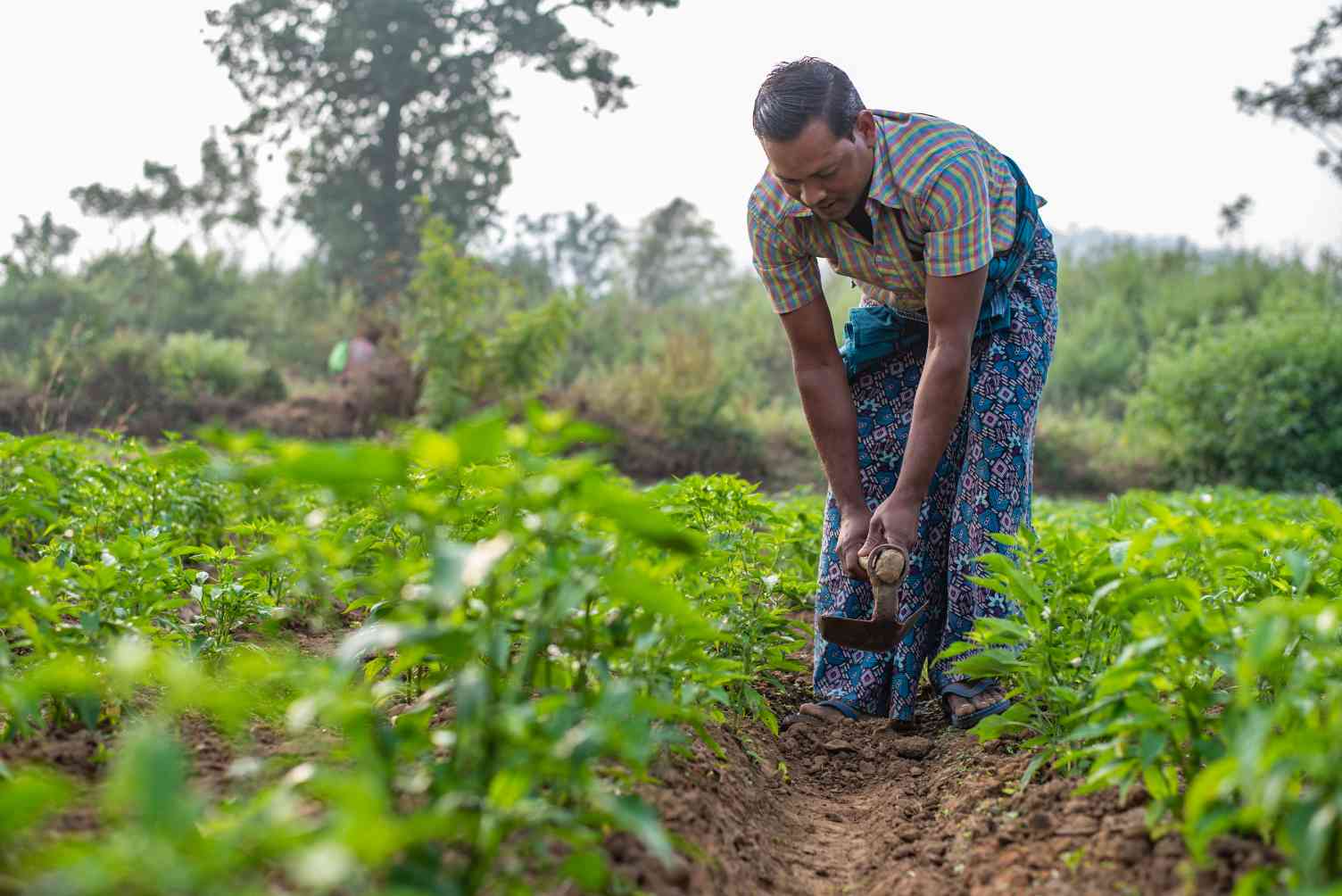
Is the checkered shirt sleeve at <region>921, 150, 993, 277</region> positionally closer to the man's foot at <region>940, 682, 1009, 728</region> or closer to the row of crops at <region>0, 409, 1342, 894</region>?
the row of crops at <region>0, 409, 1342, 894</region>

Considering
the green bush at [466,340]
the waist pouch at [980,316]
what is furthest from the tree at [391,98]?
the waist pouch at [980,316]

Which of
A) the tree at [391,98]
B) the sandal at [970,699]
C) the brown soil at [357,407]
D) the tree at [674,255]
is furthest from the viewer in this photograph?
the tree at [674,255]

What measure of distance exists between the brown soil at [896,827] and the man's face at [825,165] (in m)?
1.28

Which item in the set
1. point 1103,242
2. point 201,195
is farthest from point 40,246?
point 1103,242

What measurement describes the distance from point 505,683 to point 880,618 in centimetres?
133

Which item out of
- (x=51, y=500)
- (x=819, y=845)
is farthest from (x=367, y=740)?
(x=51, y=500)

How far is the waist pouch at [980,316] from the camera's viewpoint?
287 cm

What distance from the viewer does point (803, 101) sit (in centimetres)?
249

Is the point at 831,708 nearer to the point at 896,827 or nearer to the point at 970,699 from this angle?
the point at 970,699

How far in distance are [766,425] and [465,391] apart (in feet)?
10.6

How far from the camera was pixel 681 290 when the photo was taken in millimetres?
24375

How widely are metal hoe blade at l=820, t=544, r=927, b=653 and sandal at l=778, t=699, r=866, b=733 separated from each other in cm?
28

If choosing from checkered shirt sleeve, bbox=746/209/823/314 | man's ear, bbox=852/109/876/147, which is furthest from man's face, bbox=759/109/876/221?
checkered shirt sleeve, bbox=746/209/823/314

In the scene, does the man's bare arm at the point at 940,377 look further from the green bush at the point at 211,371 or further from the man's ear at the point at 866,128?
the green bush at the point at 211,371
